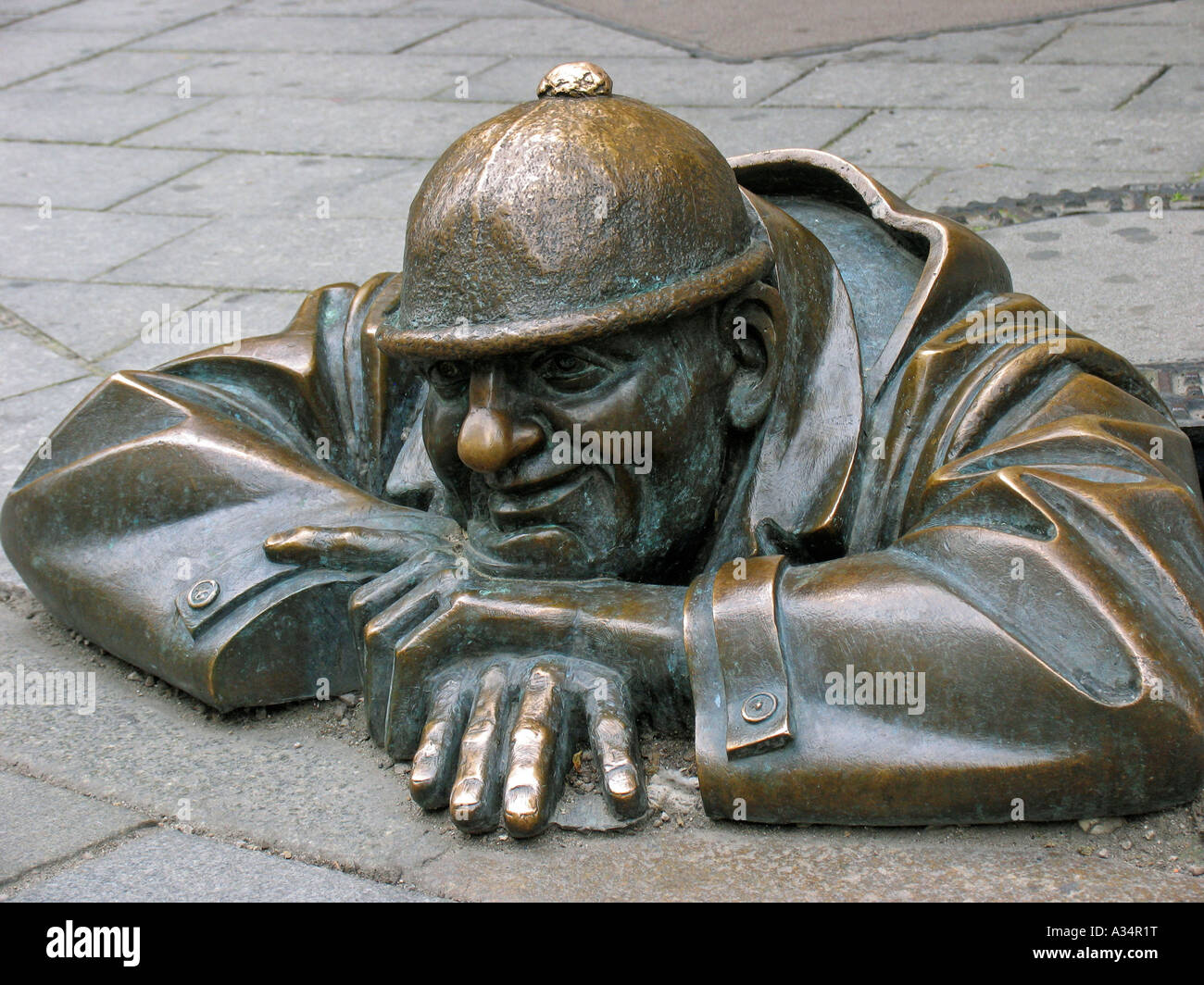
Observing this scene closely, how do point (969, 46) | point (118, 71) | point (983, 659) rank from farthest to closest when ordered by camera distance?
point (118, 71), point (969, 46), point (983, 659)

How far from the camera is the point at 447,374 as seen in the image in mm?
2812

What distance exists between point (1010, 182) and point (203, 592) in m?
4.30

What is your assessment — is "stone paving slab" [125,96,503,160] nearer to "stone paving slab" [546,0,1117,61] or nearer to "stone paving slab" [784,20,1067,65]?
"stone paving slab" [546,0,1117,61]

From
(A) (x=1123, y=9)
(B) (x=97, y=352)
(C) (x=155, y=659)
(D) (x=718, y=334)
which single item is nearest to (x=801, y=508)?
(D) (x=718, y=334)

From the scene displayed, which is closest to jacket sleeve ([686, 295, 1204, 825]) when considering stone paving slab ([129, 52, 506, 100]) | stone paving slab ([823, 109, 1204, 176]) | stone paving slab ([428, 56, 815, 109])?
stone paving slab ([823, 109, 1204, 176])

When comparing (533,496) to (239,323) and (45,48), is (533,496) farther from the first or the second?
(45,48)

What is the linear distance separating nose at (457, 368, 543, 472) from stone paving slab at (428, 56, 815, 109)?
5125 millimetres

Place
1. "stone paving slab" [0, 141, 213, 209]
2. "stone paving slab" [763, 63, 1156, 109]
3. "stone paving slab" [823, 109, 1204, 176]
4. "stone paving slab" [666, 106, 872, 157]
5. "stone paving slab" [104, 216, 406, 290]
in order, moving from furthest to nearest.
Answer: "stone paving slab" [763, 63, 1156, 109], "stone paving slab" [0, 141, 213, 209], "stone paving slab" [666, 106, 872, 157], "stone paving slab" [823, 109, 1204, 176], "stone paving slab" [104, 216, 406, 290]

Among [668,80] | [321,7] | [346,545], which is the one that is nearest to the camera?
[346,545]

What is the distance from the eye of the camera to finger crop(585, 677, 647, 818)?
105 inches

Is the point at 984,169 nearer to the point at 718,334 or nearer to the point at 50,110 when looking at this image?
the point at 718,334

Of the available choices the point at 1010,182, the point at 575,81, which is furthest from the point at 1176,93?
the point at 575,81

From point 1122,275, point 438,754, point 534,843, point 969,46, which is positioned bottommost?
point 534,843
